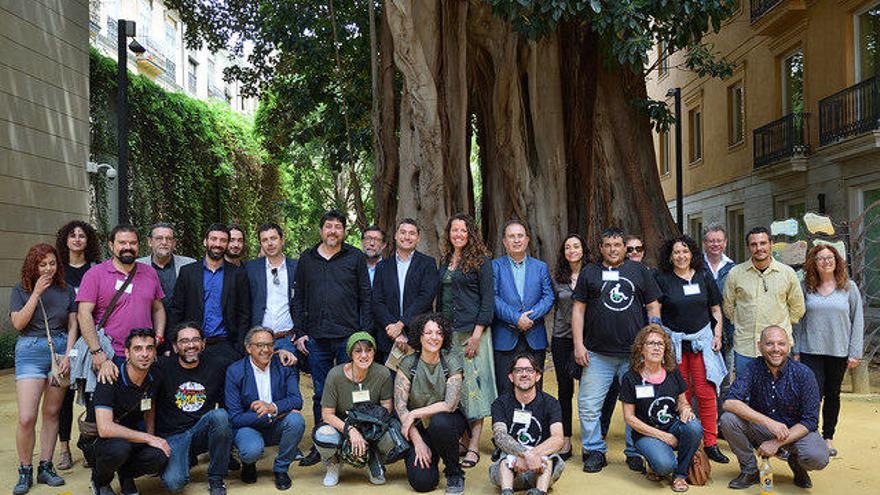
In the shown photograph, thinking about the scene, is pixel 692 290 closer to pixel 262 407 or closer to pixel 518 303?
pixel 518 303

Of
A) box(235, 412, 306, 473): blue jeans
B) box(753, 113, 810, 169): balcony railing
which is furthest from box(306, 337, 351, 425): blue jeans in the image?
box(753, 113, 810, 169): balcony railing

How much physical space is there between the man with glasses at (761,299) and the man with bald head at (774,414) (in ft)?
1.21

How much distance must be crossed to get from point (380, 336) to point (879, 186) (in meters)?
10.1

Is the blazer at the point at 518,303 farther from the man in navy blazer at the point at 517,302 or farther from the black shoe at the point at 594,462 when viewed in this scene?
the black shoe at the point at 594,462

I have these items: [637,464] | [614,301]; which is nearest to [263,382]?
[614,301]

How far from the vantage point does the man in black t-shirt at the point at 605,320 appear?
5137mm

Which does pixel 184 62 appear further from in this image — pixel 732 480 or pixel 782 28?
pixel 732 480

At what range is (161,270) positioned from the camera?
5594 mm

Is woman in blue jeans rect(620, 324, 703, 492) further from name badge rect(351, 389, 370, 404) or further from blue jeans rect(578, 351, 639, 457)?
name badge rect(351, 389, 370, 404)

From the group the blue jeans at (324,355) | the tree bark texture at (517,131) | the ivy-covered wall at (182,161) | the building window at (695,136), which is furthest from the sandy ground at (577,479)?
the building window at (695,136)

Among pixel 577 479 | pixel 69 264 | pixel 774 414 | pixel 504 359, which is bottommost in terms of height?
pixel 577 479

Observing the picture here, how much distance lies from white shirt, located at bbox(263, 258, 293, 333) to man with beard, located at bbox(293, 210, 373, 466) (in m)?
0.11

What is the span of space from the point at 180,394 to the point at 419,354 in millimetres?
1529

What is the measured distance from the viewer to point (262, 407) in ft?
16.0
